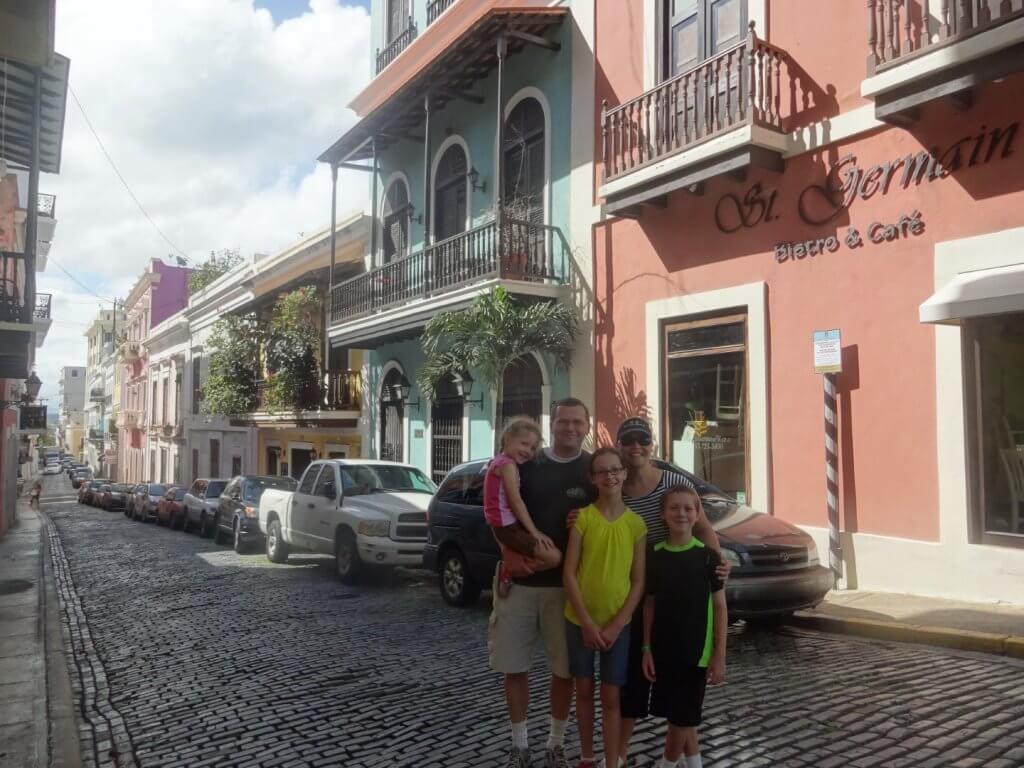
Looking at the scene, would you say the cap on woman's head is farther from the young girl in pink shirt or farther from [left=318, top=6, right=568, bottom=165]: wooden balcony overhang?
[left=318, top=6, right=568, bottom=165]: wooden balcony overhang

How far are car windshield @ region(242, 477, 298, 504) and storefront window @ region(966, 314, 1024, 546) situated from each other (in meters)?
11.9

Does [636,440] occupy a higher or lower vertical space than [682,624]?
higher

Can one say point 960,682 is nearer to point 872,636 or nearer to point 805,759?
point 872,636

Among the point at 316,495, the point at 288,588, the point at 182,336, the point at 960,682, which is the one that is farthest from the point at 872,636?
the point at 182,336

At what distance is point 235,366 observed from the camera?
2561cm

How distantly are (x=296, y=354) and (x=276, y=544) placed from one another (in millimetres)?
9931

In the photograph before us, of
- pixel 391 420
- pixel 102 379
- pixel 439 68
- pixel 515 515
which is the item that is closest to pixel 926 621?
pixel 515 515

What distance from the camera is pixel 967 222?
8422mm

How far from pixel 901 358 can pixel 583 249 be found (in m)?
5.82

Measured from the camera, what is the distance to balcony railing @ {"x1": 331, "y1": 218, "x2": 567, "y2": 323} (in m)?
13.6

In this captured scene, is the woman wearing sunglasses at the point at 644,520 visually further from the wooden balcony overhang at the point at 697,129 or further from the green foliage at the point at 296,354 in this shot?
the green foliage at the point at 296,354

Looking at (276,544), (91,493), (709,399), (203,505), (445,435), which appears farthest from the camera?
(91,493)

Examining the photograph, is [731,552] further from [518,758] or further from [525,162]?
[525,162]

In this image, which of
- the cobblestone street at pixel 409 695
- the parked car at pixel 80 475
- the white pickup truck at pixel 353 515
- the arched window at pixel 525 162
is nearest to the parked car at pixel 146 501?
the white pickup truck at pixel 353 515
